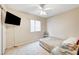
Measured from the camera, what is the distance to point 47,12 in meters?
1.37

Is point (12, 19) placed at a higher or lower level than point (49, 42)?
higher

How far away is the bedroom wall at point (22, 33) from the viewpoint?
1293 millimetres

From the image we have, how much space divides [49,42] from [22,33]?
0.44m

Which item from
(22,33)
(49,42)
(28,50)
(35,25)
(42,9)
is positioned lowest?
(28,50)

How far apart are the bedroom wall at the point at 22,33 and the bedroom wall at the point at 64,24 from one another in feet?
0.45

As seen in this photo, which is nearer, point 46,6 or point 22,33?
point 46,6

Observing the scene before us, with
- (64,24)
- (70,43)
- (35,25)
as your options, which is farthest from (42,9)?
(70,43)

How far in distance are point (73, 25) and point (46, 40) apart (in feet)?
1.53

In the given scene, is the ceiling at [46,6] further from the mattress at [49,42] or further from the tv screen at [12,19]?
the mattress at [49,42]

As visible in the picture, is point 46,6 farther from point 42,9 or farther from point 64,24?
point 64,24

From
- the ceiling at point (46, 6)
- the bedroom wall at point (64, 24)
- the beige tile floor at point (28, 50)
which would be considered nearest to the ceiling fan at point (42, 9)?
the ceiling at point (46, 6)

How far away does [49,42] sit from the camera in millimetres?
1437
